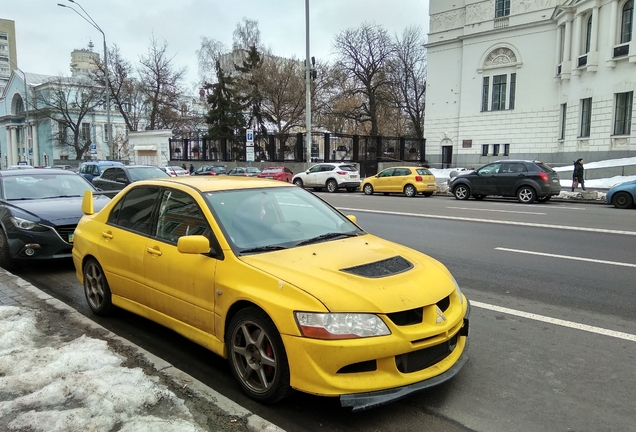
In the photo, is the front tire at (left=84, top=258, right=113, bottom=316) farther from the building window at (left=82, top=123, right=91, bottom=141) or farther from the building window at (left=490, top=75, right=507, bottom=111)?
the building window at (left=82, top=123, right=91, bottom=141)

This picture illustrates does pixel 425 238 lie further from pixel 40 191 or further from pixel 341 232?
pixel 40 191

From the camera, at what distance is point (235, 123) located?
4781 cm

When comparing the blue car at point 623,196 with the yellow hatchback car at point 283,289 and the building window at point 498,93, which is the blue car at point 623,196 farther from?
the building window at point 498,93

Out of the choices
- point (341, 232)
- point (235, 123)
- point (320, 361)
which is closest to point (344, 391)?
point (320, 361)

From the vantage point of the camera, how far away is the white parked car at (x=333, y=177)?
26.4m

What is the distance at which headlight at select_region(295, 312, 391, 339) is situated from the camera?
9.73 feet

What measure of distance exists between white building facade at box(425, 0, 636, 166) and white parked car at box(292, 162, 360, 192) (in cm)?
1600

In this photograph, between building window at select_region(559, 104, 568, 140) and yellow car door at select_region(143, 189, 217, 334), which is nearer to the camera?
yellow car door at select_region(143, 189, 217, 334)

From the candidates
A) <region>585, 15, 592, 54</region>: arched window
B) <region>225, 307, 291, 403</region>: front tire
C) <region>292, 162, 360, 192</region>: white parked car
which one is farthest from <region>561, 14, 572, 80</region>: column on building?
<region>225, 307, 291, 403</region>: front tire

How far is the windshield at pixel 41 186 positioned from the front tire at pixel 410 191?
1630 centimetres

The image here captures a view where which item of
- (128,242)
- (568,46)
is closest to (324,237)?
(128,242)

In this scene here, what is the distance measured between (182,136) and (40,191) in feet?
160

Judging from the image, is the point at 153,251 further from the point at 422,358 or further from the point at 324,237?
the point at 422,358

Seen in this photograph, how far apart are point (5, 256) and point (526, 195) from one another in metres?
17.4
